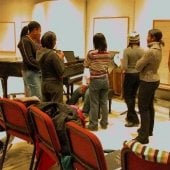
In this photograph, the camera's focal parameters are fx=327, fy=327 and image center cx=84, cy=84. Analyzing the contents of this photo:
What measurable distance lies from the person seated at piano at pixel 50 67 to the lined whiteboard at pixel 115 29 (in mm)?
3257

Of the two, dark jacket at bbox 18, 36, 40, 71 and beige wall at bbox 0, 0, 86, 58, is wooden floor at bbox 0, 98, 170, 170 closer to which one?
dark jacket at bbox 18, 36, 40, 71

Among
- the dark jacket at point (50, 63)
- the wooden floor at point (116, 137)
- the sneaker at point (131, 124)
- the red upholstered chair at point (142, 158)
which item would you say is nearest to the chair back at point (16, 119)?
the wooden floor at point (116, 137)

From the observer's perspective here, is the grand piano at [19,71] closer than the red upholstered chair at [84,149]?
No

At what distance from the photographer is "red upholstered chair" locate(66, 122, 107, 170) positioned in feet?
6.11

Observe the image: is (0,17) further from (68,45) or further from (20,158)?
(20,158)

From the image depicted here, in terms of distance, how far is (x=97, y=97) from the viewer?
450 centimetres

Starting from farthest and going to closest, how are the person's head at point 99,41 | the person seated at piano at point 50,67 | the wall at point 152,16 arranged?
1. the wall at point 152,16
2. the person's head at point 99,41
3. the person seated at piano at point 50,67

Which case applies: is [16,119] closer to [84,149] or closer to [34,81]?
[84,149]

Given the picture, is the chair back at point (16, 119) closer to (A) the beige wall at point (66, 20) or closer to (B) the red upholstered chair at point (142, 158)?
(B) the red upholstered chair at point (142, 158)

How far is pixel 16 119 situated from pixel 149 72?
1716 millimetres

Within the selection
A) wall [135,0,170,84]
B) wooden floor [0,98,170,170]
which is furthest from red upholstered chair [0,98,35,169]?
wall [135,0,170,84]

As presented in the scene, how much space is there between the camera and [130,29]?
22.7ft

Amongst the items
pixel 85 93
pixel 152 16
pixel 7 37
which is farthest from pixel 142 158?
pixel 7 37

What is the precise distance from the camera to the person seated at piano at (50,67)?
386cm
